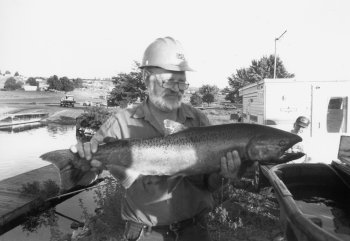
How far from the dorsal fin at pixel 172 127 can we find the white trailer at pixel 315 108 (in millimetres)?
10988

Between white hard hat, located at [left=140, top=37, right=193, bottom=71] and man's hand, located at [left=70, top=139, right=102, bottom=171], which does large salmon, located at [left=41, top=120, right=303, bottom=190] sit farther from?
white hard hat, located at [left=140, top=37, right=193, bottom=71]

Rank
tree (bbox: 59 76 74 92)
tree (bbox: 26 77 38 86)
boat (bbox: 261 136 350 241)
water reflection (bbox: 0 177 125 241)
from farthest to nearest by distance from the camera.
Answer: tree (bbox: 26 77 38 86), tree (bbox: 59 76 74 92), water reflection (bbox: 0 177 125 241), boat (bbox: 261 136 350 241)

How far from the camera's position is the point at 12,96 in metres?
81.4

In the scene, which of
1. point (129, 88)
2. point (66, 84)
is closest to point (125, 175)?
point (129, 88)

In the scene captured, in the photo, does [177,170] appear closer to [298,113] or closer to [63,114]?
[298,113]

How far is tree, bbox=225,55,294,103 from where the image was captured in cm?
8138

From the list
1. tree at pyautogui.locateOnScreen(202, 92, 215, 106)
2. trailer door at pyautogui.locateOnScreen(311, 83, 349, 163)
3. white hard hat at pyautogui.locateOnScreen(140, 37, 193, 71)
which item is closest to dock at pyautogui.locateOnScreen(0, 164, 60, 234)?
white hard hat at pyautogui.locateOnScreen(140, 37, 193, 71)

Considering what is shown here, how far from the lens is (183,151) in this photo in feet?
11.8

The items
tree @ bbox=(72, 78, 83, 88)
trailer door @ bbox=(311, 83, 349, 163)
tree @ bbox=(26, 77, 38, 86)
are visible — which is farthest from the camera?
tree @ bbox=(26, 77, 38, 86)

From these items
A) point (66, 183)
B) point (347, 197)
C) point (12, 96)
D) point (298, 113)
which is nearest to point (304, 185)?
point (347, 197)

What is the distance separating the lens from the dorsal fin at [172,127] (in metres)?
3.58

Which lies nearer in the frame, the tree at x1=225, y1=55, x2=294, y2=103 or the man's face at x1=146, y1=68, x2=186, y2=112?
the man's face at x1=146, y1=68, x2=186, y2=112

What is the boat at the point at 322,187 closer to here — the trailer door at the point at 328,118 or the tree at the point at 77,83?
the trailer door at the point at 328,118

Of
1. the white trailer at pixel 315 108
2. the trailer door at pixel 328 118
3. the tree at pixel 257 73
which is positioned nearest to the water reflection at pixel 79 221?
the white trailer at pixel 315 108
